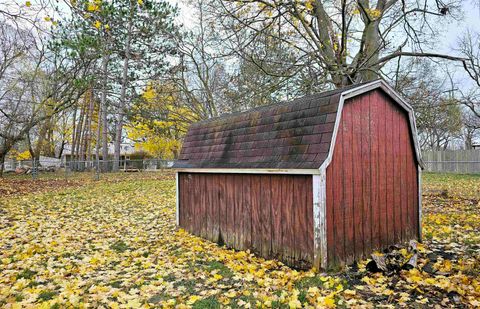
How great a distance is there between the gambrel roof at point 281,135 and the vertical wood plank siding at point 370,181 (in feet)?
0.80

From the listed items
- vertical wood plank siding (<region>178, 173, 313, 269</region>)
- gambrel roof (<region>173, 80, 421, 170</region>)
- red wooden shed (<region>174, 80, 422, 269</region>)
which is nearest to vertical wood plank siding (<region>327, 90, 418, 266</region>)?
red wooden shed (<region>174, 80, 422, 269</region>)

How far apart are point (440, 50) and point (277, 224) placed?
29.1 feet

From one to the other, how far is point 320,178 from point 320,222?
0.57m

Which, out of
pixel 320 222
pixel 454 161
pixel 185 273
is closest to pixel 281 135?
pixel 320 222

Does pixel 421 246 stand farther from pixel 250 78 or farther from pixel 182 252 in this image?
pixel 250 78

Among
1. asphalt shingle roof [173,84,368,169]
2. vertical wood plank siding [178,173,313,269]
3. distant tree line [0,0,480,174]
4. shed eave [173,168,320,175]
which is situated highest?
distant tree line [0,0,480,174]

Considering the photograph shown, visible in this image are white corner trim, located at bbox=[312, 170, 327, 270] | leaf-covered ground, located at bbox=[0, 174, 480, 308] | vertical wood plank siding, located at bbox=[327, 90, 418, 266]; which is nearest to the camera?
leaf-covered ground, located at bbox=[0, 174, 480, 308]

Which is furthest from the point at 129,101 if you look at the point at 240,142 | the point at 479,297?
the point at 479,297

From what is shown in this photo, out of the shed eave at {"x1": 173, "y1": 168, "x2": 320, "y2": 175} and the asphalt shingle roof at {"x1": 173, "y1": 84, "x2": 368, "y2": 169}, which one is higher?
the asphalt shingle roof at {"x1": 173, "y1": 84, "x2": 368, "y2": 169}

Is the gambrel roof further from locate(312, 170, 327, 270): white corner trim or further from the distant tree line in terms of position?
the distant tree line

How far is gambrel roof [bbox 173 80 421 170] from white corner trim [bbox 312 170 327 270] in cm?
24

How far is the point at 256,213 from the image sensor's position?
532 centimetres

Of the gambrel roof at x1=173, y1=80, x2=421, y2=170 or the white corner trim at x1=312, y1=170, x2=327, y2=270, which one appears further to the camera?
the gambrel roof at x1=173, y1=80, x2=421, y2=170

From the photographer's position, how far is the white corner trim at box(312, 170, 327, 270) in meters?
4.29
